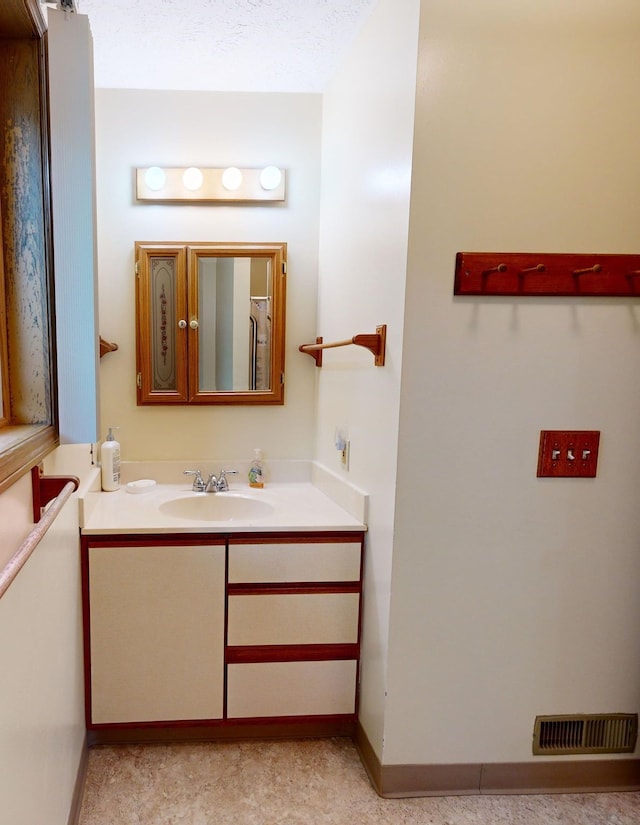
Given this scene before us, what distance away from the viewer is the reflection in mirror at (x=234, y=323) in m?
2.12

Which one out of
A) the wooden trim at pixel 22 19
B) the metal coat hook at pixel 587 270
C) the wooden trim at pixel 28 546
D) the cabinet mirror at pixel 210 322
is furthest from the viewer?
the cabinet mirror at pixel 210 322

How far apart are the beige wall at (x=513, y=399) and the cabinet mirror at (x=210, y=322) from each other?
95 cm

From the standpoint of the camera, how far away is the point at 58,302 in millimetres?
1109

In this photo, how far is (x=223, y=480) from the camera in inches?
83.4

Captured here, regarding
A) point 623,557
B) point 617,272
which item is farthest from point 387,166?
point 623,557

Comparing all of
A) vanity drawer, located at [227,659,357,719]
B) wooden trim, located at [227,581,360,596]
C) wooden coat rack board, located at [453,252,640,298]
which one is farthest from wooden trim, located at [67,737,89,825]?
wooden coat rack board, located at [453,252,640,298]

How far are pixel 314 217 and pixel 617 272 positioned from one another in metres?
1.25

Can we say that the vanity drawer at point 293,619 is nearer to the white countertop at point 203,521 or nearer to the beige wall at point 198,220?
the white countertop at point 203,521

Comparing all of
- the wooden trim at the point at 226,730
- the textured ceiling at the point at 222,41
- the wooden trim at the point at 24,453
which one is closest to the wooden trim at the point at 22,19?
the textured ceiling at the point at 222,41

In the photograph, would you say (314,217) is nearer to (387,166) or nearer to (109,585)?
A: (387,166)

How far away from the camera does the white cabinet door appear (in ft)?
5.26

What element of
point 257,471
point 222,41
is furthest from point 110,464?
point 222,41

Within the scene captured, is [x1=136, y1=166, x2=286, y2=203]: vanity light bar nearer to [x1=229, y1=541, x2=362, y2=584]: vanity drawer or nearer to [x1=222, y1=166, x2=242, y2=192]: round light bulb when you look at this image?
[x1=222, y1=166, x2=242, y2=192]: round light bulb

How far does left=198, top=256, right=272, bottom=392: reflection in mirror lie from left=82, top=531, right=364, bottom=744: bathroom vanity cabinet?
786 millimetres
